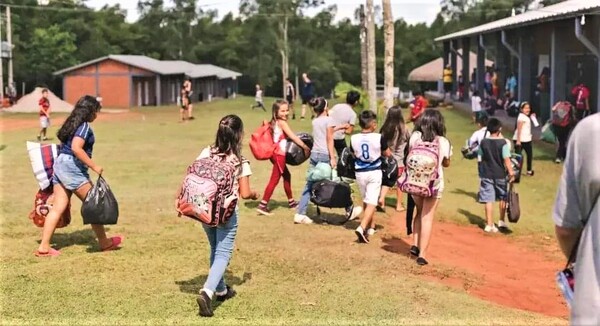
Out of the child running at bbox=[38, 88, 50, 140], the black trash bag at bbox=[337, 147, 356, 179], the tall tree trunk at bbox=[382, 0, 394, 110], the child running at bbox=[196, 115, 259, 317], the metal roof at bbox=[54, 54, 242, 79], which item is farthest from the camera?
the metal roof at bbox=[54, 54, 242, 79]

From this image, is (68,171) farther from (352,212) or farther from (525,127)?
(525,127)

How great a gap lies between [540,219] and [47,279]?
7.03m

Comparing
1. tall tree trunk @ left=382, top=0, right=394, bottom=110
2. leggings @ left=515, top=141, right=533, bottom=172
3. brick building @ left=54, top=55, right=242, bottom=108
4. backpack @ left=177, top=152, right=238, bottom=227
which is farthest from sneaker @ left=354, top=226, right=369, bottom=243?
brick building @ left=54, top=55, right=242, bottom=108

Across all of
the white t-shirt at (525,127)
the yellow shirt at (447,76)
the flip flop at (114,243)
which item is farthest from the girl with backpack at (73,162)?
the yellow shirt at (447,76)

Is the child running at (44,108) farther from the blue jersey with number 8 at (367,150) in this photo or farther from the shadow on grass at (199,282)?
the shadow on grass at (199,282)

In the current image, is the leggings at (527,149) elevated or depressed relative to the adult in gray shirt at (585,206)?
depressed

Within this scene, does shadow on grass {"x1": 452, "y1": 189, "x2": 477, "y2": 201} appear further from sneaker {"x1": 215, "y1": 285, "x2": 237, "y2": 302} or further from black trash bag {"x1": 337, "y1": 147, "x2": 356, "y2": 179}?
sneaker {"x1": 215, "y1": 285, "x2": 237, "y2": 302}

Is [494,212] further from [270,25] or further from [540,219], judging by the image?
[270,25]

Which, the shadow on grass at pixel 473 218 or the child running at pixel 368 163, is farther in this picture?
the shadow on grass at pixel 473 218

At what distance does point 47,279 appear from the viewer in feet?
21.9

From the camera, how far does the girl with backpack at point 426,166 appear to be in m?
7.65

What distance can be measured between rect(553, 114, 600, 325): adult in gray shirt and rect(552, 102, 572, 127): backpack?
1339cm

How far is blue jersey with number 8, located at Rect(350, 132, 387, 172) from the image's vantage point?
834 cm

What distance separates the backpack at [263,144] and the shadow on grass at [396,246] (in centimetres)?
171
